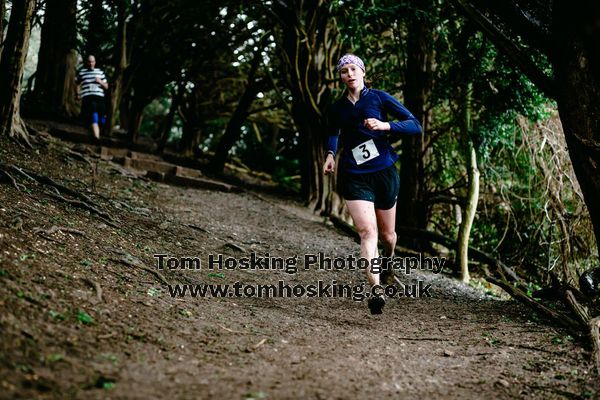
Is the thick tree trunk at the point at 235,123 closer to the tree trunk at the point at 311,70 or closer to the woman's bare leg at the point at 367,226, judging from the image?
the tree trunk at the point at 311,70

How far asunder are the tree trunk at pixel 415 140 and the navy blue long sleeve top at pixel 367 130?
4.23m

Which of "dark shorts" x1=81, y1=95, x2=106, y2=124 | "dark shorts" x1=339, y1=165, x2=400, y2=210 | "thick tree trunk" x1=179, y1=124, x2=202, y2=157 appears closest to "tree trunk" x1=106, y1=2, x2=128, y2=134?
"dark shorts" x1=81, y1=95, x2=106, y2=124

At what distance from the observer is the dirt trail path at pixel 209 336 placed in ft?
7.52

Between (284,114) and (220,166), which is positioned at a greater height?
(284,114)

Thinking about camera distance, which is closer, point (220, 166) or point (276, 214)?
point (276, 214)

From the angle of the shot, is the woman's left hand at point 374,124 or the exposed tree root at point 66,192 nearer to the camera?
the woman's left hand at point 374,124

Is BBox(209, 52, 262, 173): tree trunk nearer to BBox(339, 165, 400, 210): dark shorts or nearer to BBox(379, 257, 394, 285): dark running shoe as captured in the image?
BBox(379, 257, 394, 285): dark running shoe

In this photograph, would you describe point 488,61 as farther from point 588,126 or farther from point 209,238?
point 209,238

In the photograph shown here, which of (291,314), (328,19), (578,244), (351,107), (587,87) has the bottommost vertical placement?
(291,314)

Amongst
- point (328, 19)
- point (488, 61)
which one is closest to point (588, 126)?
point (488, 61)

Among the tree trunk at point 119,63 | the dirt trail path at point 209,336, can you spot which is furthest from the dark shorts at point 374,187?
the tree trunk at point 119,63

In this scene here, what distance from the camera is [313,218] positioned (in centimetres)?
1008

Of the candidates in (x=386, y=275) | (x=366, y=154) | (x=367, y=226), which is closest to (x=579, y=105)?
(x=366, y=154)

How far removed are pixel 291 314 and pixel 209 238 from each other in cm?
271
